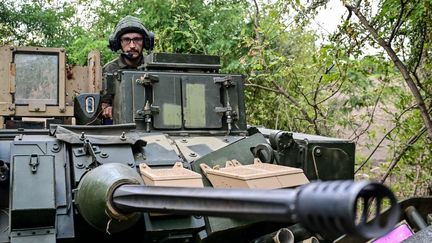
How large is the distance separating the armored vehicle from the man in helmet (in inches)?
13.3

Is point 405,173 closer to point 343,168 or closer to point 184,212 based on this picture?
point 343,168

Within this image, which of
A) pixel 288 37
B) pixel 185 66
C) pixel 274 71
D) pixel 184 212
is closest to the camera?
pixel 184 212

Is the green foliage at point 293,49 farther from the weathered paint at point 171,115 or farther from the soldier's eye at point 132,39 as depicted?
the weathered paint at point 171,115

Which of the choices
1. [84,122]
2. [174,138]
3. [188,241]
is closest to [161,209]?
[188,241]

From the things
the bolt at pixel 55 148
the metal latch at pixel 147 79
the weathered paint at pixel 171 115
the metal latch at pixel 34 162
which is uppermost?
the metal latch at pixel 147 79

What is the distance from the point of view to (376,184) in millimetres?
1841

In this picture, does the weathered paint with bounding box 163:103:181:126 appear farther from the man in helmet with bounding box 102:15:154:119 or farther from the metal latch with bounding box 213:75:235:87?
the man in helmet with bounding box 102:15:154:119

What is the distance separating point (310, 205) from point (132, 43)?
5566 mm

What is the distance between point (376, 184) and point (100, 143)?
2.96 metres

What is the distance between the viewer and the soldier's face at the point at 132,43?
7.08m

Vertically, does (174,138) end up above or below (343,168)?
above

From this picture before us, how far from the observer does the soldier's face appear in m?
7.08

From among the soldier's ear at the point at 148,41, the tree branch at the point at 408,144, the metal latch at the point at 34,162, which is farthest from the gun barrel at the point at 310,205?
the tree branch at the point at 408,144

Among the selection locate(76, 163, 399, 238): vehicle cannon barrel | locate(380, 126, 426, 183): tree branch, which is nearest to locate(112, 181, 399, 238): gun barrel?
locate(76, 163, 399, 238): vehicle cannon barrel
